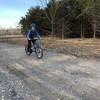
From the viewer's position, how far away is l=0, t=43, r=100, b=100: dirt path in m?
9.01

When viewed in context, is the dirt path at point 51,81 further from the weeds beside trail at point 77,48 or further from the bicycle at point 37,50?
the weeds beside trail at point 77,48

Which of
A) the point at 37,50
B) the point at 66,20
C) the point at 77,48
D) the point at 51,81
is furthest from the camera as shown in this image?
the point at 66,20

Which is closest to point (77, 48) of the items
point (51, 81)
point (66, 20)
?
point (51, 81)

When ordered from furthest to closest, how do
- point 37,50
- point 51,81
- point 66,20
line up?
point 66,20 → point 37,50 → point 51,81

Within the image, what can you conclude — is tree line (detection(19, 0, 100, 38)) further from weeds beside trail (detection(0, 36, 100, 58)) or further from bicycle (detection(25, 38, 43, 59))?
bicycle (detection(25, 38, 43, 59))

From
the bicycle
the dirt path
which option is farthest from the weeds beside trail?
the dirt path

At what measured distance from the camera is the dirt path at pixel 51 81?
9012 millimetres

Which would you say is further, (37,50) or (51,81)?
(37,50)

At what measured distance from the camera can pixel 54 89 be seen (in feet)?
32.4

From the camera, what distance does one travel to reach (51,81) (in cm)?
1130

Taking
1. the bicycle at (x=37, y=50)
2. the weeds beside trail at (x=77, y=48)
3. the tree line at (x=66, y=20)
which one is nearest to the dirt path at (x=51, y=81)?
the bicycle at (x=37, y=50)

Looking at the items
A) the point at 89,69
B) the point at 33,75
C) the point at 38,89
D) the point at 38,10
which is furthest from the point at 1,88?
the point at 38,10

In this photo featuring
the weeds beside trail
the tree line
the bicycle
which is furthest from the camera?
the tree line

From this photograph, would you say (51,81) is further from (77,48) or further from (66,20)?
(66,20)
